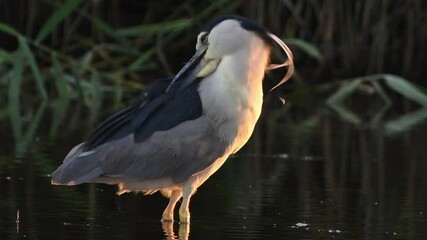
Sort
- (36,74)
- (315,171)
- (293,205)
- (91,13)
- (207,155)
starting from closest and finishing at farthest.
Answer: (207,155) → (293,205) → (315,171) → (36,74) → (91,13)

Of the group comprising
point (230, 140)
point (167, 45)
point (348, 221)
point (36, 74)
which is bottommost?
point (348, 221)

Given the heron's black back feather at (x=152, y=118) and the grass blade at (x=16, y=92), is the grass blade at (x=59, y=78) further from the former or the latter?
the heron's black back feather at (x=152, y=118)

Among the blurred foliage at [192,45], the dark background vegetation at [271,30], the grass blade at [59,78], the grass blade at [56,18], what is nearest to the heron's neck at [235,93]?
the grass blade at [56,18]

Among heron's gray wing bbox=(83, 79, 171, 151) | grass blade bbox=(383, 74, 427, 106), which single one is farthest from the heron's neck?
grass blade bbox=(383, 74, 427, 106)

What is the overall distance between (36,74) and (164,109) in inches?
202

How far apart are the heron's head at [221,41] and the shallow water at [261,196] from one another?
763 mm

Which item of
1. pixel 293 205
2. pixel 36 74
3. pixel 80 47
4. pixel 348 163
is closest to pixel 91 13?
pixel 80 47

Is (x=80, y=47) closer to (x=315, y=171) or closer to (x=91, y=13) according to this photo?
(x=91, y=13)

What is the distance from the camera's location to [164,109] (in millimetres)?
6719

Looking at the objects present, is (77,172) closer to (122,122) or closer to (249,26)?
(122,122)

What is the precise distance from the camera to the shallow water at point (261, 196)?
20.4 feet

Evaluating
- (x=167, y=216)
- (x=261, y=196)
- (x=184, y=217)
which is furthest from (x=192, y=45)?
(x=184, y=217)

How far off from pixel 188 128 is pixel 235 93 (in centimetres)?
30

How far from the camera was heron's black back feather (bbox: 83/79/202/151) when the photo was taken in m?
6.68
